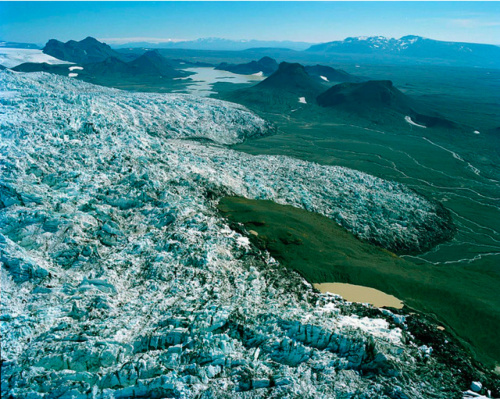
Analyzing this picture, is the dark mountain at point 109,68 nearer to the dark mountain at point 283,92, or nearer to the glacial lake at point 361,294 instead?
the dark mountain at point 283,92

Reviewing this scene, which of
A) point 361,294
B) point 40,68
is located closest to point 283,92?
point 361,294

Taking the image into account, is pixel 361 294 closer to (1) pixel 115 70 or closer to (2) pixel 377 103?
(2) pixel 377 103

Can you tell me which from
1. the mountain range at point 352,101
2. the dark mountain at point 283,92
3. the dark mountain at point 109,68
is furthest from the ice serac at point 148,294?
the dark mountain at point 109,68

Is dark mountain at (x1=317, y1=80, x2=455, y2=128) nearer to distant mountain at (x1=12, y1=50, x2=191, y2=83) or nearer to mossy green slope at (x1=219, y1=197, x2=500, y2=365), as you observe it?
mossy green slope at (x1=219, y1=197, x2=500, y2=365)

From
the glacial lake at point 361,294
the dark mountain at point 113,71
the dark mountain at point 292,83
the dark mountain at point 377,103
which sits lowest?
the glacial lake at point 361,294

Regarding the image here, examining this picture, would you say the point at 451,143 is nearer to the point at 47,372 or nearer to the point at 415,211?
the point at 415,211

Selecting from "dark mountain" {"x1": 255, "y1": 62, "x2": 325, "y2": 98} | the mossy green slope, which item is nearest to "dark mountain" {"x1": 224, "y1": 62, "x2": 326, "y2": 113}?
"dark mountain" {"x1": 255, "y1": 62, "x2": 325, "y2": 98}
